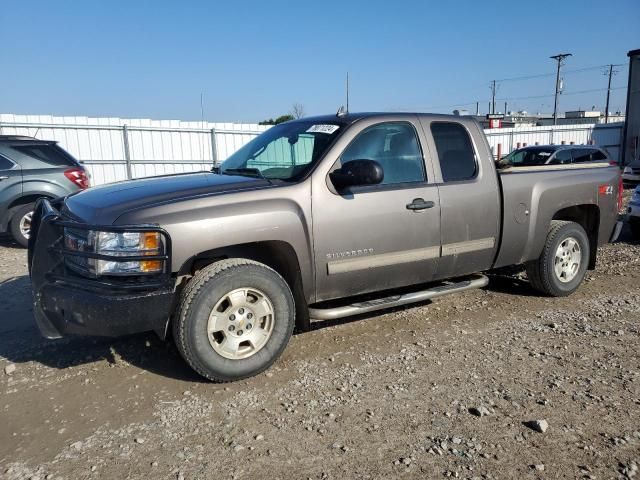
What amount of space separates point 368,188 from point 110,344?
7.97ft

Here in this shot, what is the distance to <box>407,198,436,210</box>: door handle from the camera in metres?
4.10

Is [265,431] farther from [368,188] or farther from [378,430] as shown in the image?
[368,188]

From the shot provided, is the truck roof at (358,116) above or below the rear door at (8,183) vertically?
above

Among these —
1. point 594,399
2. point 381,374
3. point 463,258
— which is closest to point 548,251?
point 463,258

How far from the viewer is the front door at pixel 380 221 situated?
3.80 m

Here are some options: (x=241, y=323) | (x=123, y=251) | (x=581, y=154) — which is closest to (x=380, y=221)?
(x=241, y=323)

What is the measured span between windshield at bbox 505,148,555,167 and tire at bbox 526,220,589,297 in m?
9.47

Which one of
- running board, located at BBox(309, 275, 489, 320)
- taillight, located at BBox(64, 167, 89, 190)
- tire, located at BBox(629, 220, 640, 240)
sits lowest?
tire, located at BBox(629, 220, 640, 240)

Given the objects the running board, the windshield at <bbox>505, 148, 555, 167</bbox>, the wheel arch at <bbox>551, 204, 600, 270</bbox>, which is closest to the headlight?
the running board

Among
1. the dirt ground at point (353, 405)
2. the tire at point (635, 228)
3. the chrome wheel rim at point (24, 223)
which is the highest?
the chrome wheel rim at point (24, 223)

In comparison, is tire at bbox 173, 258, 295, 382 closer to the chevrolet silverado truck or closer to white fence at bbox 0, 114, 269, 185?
the chevrolet silverado truck

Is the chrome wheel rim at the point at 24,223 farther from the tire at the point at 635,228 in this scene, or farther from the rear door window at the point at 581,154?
the rear door window at the point at 581,154

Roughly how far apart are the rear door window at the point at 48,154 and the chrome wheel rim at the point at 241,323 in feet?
21.1

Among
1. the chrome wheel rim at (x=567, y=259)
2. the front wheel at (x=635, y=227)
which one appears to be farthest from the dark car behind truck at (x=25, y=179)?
the front wheel at (x=635, y=227)
